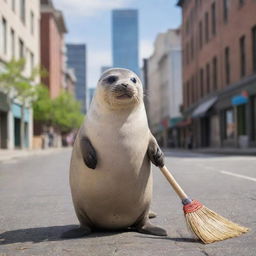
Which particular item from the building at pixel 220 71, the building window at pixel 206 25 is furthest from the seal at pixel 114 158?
the building window at pixel 206 25

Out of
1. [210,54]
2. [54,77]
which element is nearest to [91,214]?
[210,54]

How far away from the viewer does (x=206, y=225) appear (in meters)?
3.60

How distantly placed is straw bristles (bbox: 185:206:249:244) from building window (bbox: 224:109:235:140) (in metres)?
27.5

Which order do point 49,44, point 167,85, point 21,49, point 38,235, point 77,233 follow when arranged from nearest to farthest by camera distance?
point 77,233
point 38,235
point 21,49
point 167,85
point 49,44

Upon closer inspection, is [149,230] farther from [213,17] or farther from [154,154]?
[213,17]

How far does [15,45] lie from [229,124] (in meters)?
18.0

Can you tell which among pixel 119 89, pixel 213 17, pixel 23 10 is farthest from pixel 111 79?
pixel 23 10

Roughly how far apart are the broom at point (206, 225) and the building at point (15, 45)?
1157 inches

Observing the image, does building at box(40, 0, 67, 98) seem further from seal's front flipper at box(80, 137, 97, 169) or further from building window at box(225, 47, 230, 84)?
seal's front flipper at box(80, 137, 97, 169)

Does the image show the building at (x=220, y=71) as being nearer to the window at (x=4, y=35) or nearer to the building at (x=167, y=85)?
the building at (x=167, y=85)

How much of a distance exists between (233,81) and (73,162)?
91.2 ft

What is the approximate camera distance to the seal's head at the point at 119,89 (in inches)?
138

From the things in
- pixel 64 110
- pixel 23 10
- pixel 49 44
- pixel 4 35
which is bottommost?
pixel 64 110

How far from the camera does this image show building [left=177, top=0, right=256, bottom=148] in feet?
88.3
